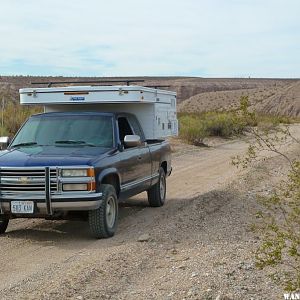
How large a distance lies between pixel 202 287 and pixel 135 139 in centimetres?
389

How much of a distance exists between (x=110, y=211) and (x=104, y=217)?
1.18ft

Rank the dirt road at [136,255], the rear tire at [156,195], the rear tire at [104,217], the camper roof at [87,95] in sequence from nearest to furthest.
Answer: the dirt road at [136,255], the rear tire at [104,217], the camper roof at [87,95], the rear tire at [156,195]

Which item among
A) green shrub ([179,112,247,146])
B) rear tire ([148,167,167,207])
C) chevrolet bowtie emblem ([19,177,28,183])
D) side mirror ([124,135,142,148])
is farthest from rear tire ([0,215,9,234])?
green shrub ([179,112,247,146])

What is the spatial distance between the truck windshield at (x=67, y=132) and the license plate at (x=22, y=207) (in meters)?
1.44

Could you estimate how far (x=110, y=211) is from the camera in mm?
8773

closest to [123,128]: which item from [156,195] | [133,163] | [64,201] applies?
[133,163]

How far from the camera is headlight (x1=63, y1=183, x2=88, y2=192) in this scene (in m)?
8.13

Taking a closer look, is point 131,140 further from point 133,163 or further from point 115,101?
point 115,101

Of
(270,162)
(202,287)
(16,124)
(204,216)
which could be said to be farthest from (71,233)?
(16,124)

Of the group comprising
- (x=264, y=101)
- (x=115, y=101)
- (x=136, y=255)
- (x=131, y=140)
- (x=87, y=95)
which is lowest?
(x=264, y=101)

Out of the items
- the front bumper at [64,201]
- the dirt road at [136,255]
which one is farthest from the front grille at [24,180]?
the dirt road at [136,255]

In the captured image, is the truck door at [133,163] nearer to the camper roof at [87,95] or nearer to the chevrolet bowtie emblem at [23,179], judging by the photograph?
the camper roof at [87,95]

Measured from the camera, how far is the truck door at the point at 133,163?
945 cm

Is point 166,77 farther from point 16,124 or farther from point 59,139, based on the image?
point 59,139
